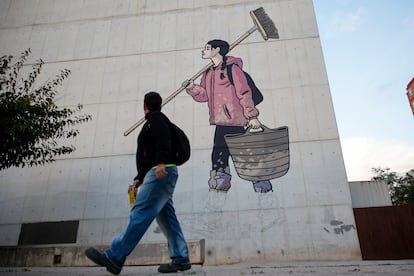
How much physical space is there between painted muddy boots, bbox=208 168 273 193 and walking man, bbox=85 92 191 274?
15.0 ft

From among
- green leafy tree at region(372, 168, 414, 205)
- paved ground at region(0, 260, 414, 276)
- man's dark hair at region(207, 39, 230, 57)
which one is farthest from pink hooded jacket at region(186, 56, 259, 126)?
green leafy tree at region(372, 168, 414, 205)

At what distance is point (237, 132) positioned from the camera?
745 cm

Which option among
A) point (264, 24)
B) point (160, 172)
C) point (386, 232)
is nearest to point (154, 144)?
point (160, 172)

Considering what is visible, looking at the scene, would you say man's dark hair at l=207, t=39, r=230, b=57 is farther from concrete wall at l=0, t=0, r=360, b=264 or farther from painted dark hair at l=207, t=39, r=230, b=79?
concrete wall at l=0, t=0, r=360, b=264

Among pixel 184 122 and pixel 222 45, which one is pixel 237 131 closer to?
pixel 184 122

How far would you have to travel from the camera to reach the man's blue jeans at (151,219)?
2.25 metres

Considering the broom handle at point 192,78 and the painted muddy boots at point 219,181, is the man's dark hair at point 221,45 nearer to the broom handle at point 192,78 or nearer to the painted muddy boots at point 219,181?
the broom handle at point 192,78

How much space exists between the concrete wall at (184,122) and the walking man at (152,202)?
14.3 feet

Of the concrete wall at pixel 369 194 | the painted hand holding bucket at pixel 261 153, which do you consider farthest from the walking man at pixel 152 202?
the concrete wall at pixel 369 194

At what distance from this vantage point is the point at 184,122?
779 cm

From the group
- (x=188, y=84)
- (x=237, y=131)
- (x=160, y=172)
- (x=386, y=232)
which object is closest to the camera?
(x=160, y=172)

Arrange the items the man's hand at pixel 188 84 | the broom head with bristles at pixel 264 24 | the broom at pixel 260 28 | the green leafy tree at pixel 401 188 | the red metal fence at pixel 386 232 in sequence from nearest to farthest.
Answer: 1. the red metal fence at pixel 386 232
2. the man's hand at pixel 188 84
3. the broom at pixel 260 28
4. the broom head with bristles at pixel 264 24
5. the green leafy tree at pixel 401 188

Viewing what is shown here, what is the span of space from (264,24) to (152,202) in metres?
8.02

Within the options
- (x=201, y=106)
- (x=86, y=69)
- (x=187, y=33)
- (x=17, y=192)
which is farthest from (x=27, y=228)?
(x=187, y=33)
